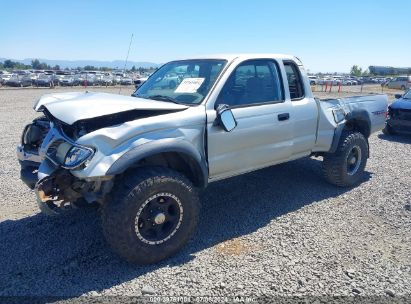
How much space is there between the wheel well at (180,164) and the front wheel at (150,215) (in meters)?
0.16

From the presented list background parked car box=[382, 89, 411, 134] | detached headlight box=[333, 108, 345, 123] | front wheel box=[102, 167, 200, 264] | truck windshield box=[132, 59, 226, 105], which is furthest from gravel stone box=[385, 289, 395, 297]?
background parked car box=[382, 89, 411, 134]

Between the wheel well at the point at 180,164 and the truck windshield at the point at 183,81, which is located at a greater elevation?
the truck windshield at the point at 183,81

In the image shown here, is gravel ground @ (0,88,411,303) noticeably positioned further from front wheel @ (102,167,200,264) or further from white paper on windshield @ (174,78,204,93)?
white paper on windshield @ (174,78,204,93)

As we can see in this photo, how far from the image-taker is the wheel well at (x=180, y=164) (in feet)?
11.7

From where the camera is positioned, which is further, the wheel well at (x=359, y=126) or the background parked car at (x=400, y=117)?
the background parked car at (x=400, y=117)

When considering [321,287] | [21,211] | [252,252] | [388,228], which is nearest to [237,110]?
[252,252]

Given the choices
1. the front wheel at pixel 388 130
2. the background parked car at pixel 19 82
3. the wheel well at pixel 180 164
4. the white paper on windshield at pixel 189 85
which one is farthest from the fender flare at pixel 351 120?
the background parked car at pixel 19 82

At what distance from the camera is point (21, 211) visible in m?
4.57

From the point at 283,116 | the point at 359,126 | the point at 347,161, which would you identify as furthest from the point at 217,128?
the point at 359,126

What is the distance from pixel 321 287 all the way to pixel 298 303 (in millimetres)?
326

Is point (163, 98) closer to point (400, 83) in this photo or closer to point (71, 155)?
point (71, 155)

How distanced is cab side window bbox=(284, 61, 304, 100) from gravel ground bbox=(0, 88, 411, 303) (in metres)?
1.48

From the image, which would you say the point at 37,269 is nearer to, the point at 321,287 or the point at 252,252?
the point at 252,252

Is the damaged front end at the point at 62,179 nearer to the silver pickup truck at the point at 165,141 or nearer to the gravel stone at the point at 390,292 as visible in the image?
the silver pickup truck at the point at 165,141
